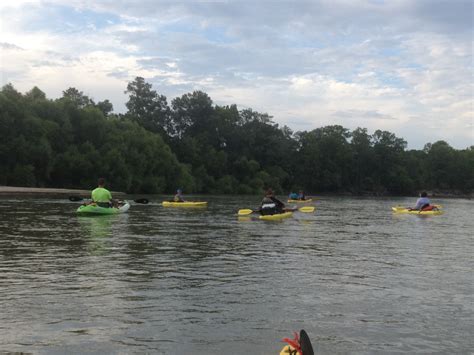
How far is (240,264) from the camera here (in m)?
12.3

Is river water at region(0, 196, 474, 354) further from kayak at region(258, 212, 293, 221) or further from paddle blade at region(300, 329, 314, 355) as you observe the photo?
kayak at region(258, 212, 293, 221)

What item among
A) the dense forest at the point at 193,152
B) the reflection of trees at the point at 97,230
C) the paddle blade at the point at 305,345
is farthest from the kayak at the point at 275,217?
the dense forest at the point at 193,152

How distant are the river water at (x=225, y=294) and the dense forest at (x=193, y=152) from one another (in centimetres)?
4686

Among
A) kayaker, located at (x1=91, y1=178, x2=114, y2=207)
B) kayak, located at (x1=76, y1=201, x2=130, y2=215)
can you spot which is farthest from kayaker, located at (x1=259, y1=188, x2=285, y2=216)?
kayaker, located at (x1=91, y1=178, x2=114, y2=207)

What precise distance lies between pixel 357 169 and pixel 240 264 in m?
124

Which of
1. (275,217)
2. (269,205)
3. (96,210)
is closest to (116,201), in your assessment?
(96,210)

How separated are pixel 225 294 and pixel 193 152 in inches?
3572

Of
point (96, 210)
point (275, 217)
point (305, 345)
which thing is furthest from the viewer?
point (275, 217)

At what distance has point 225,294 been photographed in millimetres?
9055

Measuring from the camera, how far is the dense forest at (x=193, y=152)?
197ft

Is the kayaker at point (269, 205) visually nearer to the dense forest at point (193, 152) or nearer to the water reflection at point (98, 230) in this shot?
the water reflection at point (98, 230)

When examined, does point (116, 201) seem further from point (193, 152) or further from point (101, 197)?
point (193, 152)

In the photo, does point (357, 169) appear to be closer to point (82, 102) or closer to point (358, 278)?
point (82, 102)

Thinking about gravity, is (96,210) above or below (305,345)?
above
